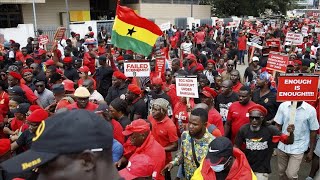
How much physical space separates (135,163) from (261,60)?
8.68 m

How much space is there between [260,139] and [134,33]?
13.2ft

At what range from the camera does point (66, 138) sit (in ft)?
4.12

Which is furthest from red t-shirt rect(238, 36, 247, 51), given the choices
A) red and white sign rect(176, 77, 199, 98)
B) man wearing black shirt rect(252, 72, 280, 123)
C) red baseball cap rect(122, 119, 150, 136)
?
red baseball cap rect(122, 119, 150, 136)

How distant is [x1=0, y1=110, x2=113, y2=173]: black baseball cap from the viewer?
1.26 meters

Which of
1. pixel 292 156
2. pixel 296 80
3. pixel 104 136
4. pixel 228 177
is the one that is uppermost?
pixel 104 136

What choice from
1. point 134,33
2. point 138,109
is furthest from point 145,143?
point 134,33

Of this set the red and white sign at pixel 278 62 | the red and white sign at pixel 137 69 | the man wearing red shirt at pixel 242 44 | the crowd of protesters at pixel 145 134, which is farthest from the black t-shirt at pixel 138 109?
the man wearing red shirt at pixel 242 44

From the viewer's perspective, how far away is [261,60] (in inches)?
435

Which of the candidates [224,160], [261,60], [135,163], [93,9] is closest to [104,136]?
[135,163]

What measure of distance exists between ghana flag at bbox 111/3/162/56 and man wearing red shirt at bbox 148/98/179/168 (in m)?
3.05

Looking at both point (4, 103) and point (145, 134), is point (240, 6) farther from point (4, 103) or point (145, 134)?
point (145, 134)

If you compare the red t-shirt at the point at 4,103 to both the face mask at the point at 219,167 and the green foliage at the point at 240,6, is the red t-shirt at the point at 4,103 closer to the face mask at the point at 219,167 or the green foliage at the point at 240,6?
the face mask at the point at 219,167

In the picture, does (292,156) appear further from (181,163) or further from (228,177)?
(228,177)

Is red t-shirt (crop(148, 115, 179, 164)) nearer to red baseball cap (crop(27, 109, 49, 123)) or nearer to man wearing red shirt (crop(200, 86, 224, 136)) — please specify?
man wearing red shirt (crop(200, 86, 224, 136))
